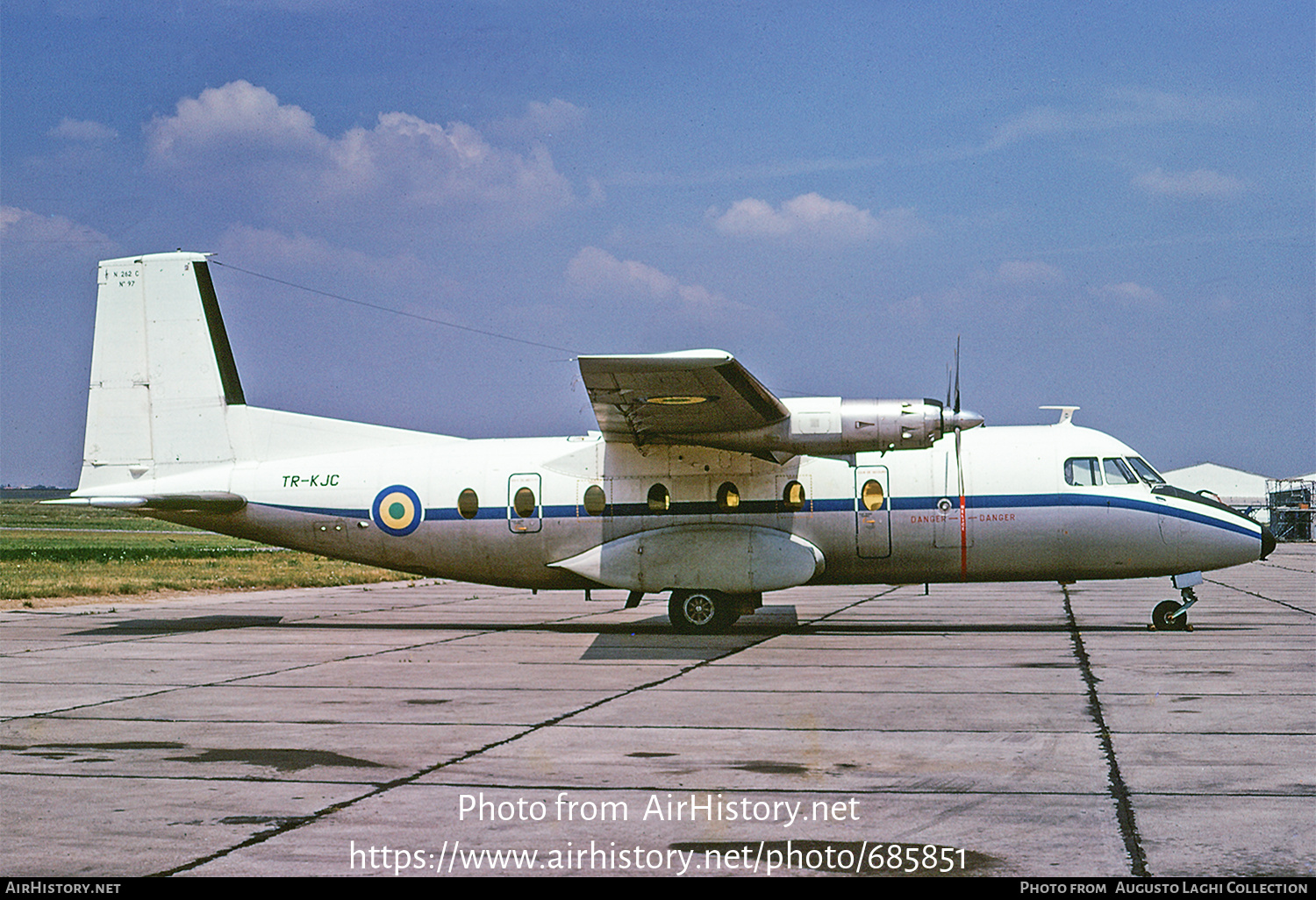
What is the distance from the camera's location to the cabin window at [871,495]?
18953 mm

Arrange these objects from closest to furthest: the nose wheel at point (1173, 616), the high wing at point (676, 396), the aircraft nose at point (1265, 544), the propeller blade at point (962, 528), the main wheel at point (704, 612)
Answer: the high wing at point (676, 396) → the aircraft nose at point (1265, 544) → the propeller blade at point (962, 528) → the nose wheel at point (1173, 616) → the main wheel at point (704, 612)

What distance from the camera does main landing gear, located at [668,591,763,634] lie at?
1938 cm

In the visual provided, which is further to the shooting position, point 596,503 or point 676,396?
point 596,503

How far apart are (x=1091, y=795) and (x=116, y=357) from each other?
63.3 feet

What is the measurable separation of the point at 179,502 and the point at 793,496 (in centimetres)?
1061

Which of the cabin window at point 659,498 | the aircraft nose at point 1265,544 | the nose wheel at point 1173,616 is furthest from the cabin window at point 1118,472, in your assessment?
the cabin window at point 659,498

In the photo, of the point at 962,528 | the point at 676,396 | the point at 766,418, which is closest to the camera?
the point at 676,396

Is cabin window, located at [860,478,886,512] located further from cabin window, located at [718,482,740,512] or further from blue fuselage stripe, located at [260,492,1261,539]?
cabin window, located at [718,482,740,512]

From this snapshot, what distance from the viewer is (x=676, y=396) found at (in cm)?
1722

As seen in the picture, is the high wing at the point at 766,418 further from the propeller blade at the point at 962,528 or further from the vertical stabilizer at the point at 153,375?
the vertical stabilizer at the point at 153,375

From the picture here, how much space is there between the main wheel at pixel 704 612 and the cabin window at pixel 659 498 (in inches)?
55.2

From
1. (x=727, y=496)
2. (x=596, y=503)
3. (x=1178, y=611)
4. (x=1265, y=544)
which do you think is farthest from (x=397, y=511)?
(x=1265, y=544)

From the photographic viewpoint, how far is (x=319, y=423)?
2153 cm

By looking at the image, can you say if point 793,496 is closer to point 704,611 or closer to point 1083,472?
point 704,611
